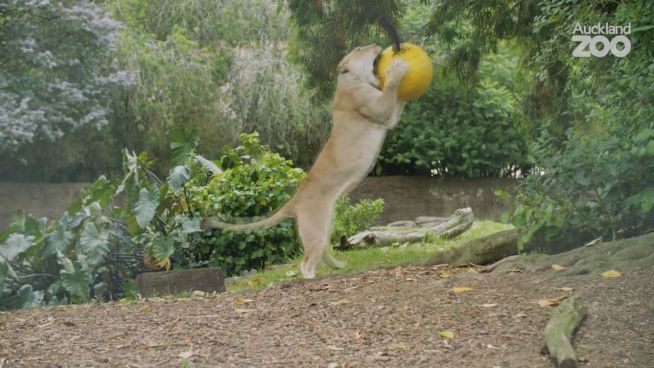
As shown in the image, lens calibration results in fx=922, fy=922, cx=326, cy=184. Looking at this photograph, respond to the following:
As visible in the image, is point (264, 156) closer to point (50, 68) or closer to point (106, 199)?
point (106, 199)

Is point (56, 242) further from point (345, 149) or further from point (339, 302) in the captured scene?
point (339, 302)

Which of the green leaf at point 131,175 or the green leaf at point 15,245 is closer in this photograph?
the green leaf at point 15,245

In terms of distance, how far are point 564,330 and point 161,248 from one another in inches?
201

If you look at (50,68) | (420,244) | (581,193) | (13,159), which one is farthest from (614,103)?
(13,159)

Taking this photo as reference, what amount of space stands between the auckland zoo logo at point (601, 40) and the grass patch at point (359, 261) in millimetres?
2285

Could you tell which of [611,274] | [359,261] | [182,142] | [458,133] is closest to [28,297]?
[182,142]

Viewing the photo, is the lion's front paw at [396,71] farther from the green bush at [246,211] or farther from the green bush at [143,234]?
the green bush at [246,211]

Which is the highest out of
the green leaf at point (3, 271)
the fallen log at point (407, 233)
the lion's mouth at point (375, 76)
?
the lion's mouth at point (375, 76)

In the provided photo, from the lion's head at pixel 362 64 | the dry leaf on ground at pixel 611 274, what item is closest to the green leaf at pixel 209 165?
the lion's head at pixel 362 64

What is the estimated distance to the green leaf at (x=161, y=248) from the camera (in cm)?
902

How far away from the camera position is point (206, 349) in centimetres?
525

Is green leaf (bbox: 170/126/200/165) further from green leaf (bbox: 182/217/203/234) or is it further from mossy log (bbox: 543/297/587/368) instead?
mossy log (bbox: 543/297/587/368)

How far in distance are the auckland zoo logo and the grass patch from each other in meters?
2.29

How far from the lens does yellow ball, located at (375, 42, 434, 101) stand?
6883 millimetres
